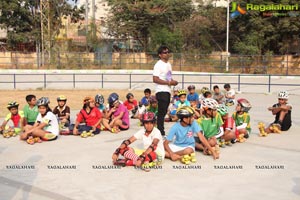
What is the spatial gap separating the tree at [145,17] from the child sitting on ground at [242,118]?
32.9m

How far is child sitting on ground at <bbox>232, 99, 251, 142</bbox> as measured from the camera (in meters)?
8.34

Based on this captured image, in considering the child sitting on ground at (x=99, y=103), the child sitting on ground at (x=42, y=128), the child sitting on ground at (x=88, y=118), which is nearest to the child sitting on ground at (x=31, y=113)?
the child sitting on ground at (x=42, y=128)

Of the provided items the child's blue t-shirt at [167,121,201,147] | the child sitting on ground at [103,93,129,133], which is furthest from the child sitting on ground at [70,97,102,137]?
the child's blue t-shirt at [167,121,201,147]

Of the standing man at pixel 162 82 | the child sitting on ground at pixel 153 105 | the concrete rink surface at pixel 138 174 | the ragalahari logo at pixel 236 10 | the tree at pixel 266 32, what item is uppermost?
the ragalahari logo at pixel 236 10

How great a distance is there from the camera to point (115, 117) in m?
9.53

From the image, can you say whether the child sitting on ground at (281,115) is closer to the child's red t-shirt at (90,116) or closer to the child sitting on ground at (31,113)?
the child's red t-shirt at (90,116)

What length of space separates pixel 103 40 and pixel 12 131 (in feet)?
110

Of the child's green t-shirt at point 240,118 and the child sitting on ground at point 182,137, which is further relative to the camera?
the child's green t-shirt at point 240,118

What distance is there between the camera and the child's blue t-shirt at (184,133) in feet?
22.0

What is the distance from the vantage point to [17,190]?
17.7ft

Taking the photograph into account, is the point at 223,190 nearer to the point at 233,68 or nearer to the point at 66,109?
the point at 66,109

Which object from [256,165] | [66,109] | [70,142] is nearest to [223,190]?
[256,165]

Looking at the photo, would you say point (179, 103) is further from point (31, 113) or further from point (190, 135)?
point (31, 113)

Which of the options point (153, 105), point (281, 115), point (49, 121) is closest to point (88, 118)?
point (49, 121)
